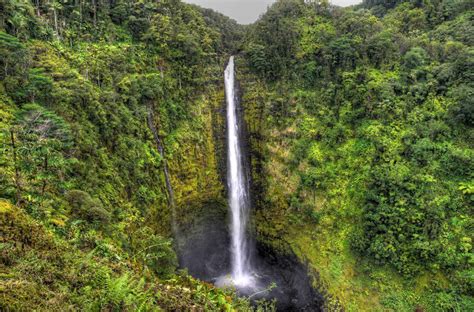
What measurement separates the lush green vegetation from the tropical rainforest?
0.38ft

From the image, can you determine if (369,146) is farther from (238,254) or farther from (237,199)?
(238,254)

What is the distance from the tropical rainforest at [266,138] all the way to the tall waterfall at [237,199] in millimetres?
1008

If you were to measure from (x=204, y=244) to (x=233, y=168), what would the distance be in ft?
24.2

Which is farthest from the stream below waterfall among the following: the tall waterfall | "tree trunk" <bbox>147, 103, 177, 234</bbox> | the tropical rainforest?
"tree trunk" <bbox>147, 103, 177, 234</bbox>

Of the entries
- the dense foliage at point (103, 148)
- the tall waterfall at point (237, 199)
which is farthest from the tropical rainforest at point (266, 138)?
the tall waterfall at point (237, 199)

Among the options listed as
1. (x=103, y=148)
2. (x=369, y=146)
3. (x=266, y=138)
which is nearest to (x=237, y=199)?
(x=266, y=138)

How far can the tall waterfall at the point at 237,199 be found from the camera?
Answer: 24453mm

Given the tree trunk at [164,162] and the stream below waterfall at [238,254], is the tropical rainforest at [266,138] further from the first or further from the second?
the stream below waterfall at [238,254]

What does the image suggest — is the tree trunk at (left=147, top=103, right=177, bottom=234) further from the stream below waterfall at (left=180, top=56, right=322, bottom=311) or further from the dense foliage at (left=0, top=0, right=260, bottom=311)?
the stream below waterfall at (left=180, top=56, right=322, bottom=311)

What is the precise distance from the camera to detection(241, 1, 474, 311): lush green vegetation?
58.7 feet

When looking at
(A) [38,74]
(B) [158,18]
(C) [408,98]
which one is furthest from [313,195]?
(B) [158,18]

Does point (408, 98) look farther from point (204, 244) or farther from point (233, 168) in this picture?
point (204, 244)

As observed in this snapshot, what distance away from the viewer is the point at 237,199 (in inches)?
1031

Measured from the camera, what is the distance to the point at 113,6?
2780cm
